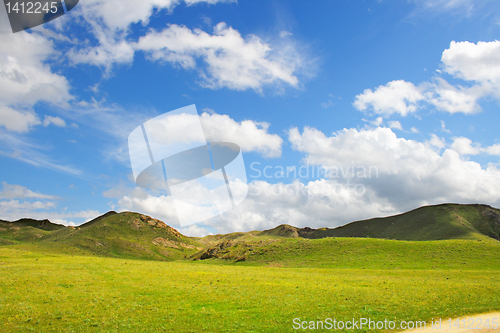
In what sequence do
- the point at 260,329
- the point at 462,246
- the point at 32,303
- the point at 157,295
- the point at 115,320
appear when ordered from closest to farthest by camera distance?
the point at 260,329 < the point at 115,320 < the point at 32,303 < the point at 157,295 < the point at 462,246

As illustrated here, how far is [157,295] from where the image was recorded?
2480 centimetres

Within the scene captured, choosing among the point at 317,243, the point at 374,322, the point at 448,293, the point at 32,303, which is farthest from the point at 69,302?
the point at 317,243

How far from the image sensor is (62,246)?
5650 inches

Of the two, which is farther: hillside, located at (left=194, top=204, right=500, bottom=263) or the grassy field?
hillside, located at (left=194, top=204, right=500, bottom=263)

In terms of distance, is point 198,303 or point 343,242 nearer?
point 198,303

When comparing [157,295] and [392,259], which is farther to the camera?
[392,259]

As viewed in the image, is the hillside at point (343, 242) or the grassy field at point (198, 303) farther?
the hillside at point (343, 242)

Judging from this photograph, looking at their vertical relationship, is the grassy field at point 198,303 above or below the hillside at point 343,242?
above

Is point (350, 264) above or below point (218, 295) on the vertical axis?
below

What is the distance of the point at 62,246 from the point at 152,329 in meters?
161

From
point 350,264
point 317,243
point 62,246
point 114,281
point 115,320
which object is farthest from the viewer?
point 62,246

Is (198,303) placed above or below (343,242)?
above

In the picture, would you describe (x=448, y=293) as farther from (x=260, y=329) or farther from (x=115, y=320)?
(x=115, y=320)

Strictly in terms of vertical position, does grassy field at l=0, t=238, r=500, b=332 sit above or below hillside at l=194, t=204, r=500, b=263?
above
